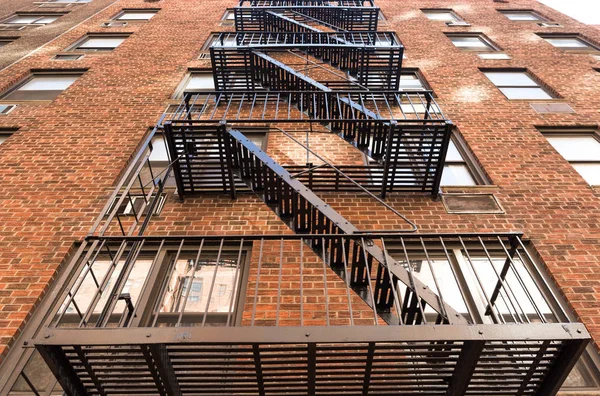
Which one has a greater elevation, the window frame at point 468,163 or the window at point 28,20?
the window at point 28,20

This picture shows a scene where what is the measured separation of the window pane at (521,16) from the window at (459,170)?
440 inches

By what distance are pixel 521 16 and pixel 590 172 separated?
1157 cm

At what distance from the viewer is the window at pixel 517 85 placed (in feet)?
30.8

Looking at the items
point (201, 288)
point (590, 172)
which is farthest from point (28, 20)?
point (590, 172)

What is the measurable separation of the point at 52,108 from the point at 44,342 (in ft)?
25.4

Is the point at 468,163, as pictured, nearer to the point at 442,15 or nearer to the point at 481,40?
the point at 481,40

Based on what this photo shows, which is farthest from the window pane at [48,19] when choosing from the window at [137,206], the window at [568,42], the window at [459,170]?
the window at [568,42]

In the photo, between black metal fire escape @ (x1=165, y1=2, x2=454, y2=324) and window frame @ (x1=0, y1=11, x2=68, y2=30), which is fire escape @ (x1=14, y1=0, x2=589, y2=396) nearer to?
black metal fire escape @ (x1=165, y1=2, x2=454, y2=324)

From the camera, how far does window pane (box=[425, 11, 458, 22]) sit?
14616 mm

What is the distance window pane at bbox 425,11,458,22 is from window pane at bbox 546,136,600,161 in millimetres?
8846

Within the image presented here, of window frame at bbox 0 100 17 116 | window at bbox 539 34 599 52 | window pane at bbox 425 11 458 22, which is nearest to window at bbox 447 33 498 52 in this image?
window pane at bbox 425 11 458 22

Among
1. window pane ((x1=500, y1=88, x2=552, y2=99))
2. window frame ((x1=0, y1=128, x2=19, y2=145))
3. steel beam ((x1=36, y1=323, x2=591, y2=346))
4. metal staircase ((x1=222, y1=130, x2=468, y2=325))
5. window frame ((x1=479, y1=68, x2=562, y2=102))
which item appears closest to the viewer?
steel beam ((x1=36, y1=323, x2=591, y2=346))

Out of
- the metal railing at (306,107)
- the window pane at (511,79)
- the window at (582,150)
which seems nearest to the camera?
the metal railing at (306,107)

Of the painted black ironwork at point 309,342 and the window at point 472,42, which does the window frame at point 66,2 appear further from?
the painted black ironwork at point 309,342
